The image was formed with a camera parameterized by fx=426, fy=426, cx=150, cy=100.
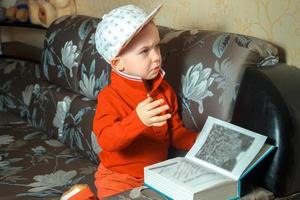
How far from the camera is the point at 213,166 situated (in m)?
1.05

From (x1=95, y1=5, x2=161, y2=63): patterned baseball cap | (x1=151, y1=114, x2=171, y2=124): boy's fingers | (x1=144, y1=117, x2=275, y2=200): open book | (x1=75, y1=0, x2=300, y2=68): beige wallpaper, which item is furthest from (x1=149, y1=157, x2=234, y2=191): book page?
(x1=75, y1=0, x2=300, y2=68): beige wallpaper

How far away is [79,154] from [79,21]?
656 mm

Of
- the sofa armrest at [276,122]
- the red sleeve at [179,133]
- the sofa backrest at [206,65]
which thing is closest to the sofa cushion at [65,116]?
the sofa backrest at [206,65]

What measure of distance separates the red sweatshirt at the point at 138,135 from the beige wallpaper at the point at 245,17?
36 centimetres

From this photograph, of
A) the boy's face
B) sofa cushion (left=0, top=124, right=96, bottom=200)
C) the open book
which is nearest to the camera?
the open book

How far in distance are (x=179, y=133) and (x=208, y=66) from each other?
230mm

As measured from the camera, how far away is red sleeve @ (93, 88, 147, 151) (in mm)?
1089

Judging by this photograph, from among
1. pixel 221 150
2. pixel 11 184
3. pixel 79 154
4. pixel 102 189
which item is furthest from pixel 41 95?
pixel 221 150

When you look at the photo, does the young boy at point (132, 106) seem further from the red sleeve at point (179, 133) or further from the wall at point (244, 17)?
the wall at point (244, 17)

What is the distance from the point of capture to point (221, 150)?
106 cm

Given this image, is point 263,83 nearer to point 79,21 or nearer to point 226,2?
point 226,2

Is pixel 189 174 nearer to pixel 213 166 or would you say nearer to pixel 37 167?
pixel 213 166

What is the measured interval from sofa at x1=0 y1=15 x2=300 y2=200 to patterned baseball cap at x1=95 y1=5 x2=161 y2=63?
27cm

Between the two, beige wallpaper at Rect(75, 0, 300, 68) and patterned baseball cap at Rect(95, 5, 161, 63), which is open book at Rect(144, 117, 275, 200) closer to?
patterned baseball cap at Rect(95, 5, 161, 63)
